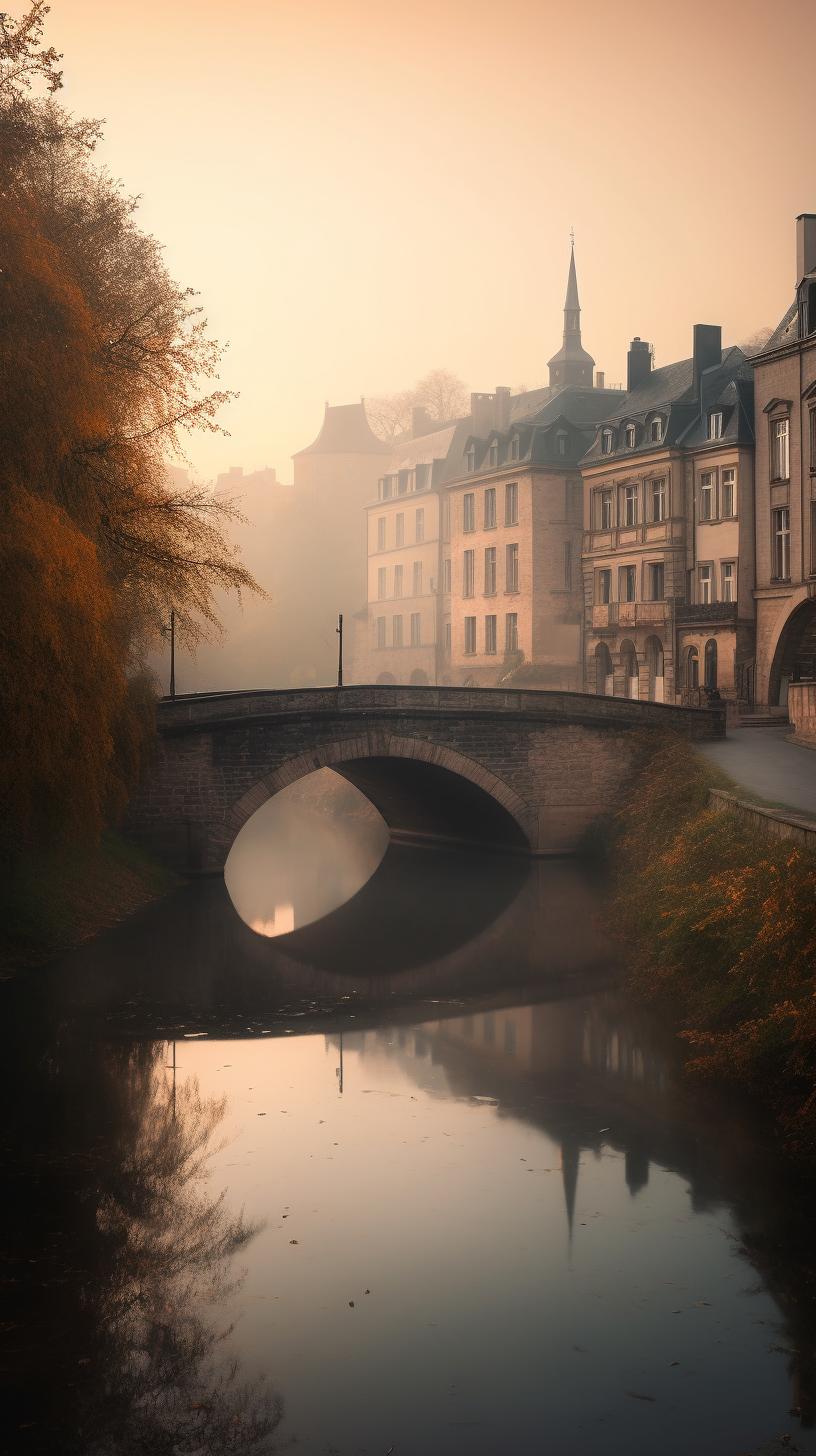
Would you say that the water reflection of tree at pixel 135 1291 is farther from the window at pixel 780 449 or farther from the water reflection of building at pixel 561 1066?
the window at pixel 780 449

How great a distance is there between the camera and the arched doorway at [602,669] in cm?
4200

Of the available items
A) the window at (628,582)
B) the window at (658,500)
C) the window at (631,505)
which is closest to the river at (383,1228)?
the window at (658,500)

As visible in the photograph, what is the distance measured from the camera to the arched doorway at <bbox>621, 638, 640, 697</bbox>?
1586 inches

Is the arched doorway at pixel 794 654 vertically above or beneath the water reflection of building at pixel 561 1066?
above

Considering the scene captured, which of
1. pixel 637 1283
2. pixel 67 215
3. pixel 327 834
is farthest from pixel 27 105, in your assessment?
Answer: pixel 327 834

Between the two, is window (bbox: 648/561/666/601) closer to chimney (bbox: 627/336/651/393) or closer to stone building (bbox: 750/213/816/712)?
stone building (bbox: 750/213/816/712)

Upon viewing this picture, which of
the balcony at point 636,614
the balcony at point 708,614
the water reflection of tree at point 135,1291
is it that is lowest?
the water reflection of tree at point 135,1291

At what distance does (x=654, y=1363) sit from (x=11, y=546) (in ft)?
30.8

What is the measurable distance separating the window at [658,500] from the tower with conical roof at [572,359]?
15.1m

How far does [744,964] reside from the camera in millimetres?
13109

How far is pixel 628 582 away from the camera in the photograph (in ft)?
134

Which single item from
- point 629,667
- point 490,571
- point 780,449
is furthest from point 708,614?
point 490,571

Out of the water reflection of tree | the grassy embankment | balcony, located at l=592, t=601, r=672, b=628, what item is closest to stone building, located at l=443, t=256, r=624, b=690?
balcony, located at l=592, t=601, r=672, b=628

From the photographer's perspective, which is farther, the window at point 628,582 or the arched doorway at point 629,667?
the window at point 628,582
